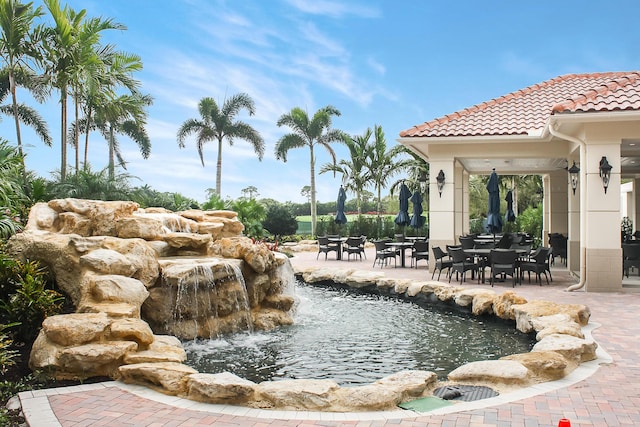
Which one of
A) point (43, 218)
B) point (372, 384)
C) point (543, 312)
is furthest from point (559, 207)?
point (43, 218)

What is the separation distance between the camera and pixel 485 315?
31.1 feet

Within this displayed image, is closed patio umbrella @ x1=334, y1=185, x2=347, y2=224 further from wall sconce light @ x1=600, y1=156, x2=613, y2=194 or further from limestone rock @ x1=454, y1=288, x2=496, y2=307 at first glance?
limestone rock @ x1=454, y1=288, x2=496, y2=307

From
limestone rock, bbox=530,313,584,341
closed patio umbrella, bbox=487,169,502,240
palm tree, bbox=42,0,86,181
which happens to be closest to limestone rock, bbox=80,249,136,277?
limestone rock, bbox=530,313,584,341

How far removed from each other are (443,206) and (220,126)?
71.7ft

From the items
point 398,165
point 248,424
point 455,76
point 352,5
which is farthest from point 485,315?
point 398,165

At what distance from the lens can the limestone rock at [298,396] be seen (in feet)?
15.2

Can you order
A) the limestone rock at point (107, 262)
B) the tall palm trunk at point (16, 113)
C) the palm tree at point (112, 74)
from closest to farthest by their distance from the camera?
the limestone rock at point (107, 262)
the tall palm trunk at point (16, 113)
the palm tree at point (112, 74)

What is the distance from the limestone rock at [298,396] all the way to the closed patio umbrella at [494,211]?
37.7 ft

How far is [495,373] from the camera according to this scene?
5293mm

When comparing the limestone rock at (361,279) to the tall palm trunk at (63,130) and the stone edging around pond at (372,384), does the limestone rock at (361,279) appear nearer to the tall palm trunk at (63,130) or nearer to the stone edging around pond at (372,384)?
the stone edging around pond at (372,384)

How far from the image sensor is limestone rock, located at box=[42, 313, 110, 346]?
5.71m

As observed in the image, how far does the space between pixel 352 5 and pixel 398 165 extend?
1993 cm

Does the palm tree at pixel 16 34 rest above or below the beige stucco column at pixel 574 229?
above

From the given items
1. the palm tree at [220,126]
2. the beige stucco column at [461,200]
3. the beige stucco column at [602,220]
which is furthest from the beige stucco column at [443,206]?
the palm tree at [220,126]
